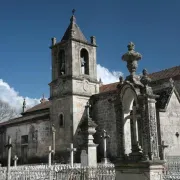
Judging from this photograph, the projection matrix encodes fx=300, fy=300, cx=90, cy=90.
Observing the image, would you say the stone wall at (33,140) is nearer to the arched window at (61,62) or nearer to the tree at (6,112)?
the arched window at (61,62)

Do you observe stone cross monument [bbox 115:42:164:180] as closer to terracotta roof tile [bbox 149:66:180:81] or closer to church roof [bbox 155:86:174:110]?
church roof [bbox 155:86:174:110]

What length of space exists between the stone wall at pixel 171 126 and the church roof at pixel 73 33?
1067 centimetres

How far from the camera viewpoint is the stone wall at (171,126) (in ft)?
55.7

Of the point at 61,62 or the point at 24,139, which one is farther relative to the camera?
the point at 24,139

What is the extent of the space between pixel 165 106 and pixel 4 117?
122 ft

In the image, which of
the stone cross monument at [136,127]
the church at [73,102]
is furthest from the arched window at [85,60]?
the stone cross monument at [136,127]

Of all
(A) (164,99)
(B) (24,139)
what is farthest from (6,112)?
(A) (164,99)

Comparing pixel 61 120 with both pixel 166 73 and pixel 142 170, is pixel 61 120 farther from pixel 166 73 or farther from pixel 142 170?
pixel 142 170

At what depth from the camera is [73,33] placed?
25453 millimetres

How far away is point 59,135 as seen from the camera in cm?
2433

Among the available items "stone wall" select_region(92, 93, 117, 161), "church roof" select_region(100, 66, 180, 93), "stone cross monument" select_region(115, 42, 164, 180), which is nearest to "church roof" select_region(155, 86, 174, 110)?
"stone wall" select_region(92, 93, 117, 161)

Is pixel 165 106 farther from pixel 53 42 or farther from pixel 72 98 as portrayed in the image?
pixel 53 42

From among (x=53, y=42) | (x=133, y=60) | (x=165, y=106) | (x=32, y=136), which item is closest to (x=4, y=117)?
(x=32, y=136)

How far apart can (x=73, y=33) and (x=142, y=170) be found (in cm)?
1916
